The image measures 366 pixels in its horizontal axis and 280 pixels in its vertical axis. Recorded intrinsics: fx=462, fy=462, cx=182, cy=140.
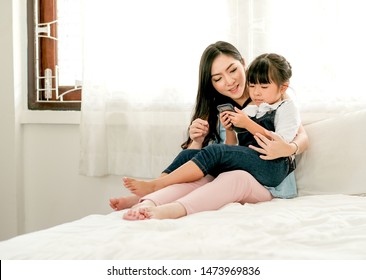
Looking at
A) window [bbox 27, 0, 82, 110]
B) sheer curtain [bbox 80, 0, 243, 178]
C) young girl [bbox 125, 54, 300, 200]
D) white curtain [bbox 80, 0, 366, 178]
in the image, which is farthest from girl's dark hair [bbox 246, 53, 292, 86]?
window [bbox 27, 0, 82, 110]

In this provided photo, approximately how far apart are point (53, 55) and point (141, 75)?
0.62 metres

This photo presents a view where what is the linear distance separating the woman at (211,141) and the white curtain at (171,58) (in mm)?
191

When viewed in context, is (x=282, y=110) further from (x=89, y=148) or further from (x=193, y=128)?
(x=89, y=148)

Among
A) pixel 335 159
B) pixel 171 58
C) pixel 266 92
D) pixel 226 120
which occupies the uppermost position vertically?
pixel 171 58

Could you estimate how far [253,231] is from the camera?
1049mm

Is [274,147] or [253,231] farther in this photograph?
[274,147]

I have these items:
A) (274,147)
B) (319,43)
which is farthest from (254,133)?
(319,43)

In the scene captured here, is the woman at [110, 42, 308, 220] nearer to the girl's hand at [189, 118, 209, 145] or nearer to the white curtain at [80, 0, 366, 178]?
the girl's hand at [189, 118, 209, 145]

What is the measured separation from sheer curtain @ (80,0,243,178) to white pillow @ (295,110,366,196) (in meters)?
0.58

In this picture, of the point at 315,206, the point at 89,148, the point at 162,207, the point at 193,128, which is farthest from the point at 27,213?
the point at 315,206

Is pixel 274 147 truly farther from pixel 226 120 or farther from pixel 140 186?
pixel 140 186

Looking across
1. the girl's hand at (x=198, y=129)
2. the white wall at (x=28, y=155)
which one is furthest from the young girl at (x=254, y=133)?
the white wall at (x=28, y=155)

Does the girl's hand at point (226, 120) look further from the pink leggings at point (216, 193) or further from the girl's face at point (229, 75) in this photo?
the pink leggings at point (216, 193)

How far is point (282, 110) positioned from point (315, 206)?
1.30 feet
